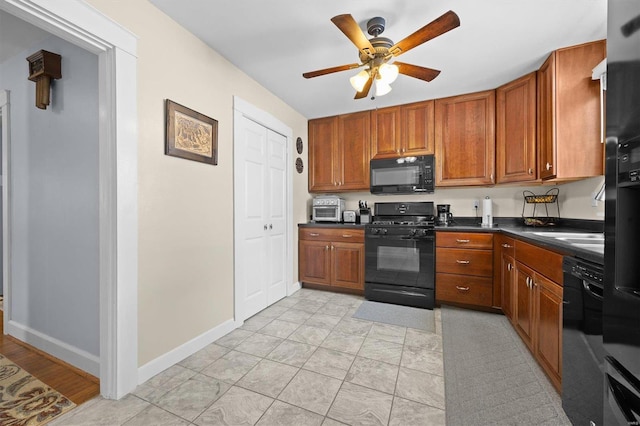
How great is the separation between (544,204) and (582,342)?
2311 mm

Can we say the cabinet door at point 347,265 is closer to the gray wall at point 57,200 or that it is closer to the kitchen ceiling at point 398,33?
the kitchen ceiling at point 398,33

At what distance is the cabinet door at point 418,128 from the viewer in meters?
3.14

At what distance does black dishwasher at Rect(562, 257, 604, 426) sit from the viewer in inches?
40.2

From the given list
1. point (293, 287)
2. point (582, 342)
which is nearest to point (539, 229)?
point (582, 342)

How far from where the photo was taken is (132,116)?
5.11ft

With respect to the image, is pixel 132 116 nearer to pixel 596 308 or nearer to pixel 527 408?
pixel 596 308

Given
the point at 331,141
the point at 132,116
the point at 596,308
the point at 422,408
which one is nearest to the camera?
the point at 596,308

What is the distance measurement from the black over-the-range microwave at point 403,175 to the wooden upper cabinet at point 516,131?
0.72 m

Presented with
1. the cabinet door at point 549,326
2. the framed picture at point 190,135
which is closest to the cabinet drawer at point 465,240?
the cabinet door at point 549,326

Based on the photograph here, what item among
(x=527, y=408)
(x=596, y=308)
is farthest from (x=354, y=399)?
(x=596, y=308)

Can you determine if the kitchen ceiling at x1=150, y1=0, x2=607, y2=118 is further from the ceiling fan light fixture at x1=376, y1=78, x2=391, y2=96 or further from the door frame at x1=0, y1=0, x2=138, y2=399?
the door frame at x1=0, y1=0, x2=138, y2=399

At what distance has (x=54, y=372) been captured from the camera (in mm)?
1719

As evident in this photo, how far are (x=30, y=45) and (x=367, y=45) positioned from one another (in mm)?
2567

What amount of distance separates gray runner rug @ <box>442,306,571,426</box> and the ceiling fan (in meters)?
2.10
